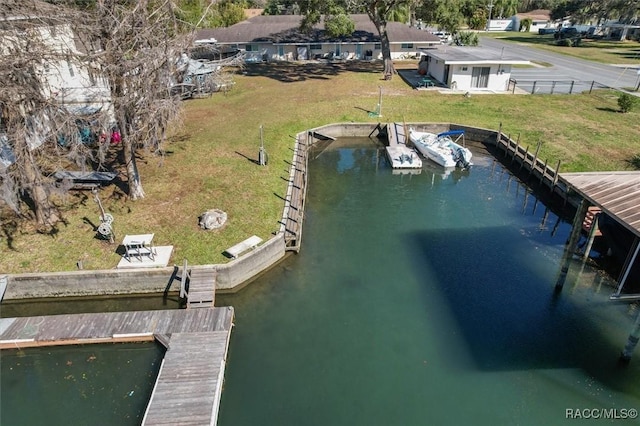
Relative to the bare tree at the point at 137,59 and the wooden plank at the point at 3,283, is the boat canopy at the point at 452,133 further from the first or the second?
the wooden plank at the point at 3,283

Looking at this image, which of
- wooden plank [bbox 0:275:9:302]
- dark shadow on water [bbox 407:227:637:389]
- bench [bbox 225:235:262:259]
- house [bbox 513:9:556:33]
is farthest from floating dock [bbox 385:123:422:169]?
house [bbox 513:9:556:33]

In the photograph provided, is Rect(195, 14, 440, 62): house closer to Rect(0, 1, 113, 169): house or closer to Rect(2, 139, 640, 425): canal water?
Rect(2, 139, 640, 425): canal water

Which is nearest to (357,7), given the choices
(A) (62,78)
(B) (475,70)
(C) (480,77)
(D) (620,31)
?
(B) (475,70)

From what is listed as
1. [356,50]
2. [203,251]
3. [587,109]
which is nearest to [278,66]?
[356,50]

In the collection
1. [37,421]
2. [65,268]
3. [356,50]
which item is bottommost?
[37,421]

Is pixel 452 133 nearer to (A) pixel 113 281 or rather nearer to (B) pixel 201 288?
(B) pixel 201 288

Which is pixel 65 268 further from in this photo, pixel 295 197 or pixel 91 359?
pixel 295 197
